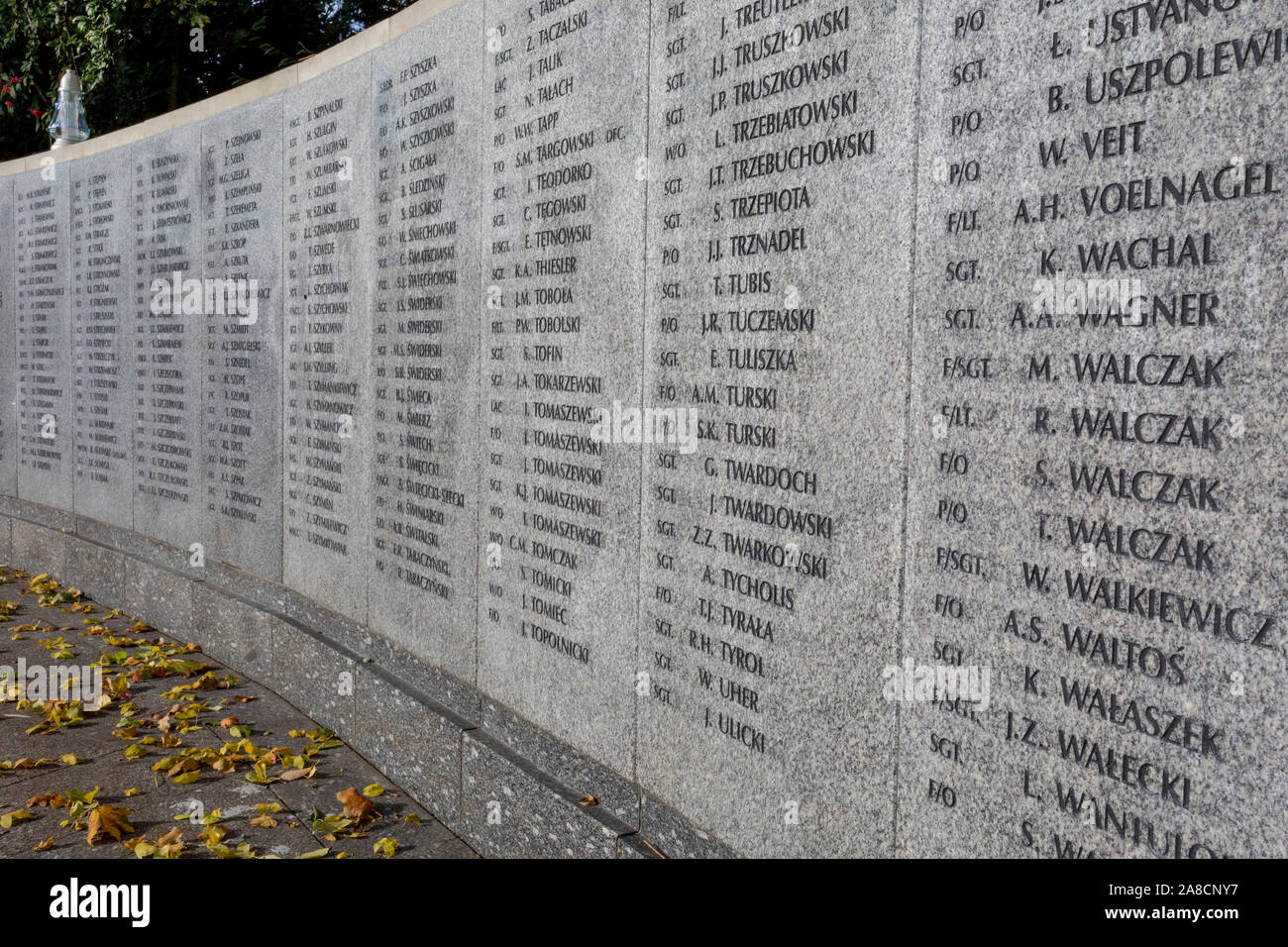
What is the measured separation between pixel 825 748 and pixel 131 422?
7556mm

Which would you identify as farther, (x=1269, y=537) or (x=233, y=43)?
(x=233, y=43)

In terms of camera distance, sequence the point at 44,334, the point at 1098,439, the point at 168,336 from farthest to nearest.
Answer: the point at 44,334 → the point at 168,336 → the point at 1098,439

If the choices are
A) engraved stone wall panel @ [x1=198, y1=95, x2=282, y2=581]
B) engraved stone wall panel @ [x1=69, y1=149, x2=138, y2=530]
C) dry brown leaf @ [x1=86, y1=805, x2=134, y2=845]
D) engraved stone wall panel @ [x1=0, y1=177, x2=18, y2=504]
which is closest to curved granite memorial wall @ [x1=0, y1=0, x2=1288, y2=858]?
engraved stone wall panel @ [x1=198, y1=95, x2=282, y2=581]

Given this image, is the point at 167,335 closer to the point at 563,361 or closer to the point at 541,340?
the point at 541,340

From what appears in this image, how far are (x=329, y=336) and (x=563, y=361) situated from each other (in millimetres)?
2540

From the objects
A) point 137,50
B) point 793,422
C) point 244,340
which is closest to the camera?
point 793,422

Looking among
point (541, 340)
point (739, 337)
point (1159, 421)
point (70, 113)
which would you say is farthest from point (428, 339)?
point (70, 113)

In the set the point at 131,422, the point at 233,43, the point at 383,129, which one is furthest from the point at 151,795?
the point at 233,43

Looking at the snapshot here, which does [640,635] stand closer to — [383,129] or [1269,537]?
[1269,537]

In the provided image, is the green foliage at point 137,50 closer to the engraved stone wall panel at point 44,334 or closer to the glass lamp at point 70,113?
the glass lamp at point 70,113

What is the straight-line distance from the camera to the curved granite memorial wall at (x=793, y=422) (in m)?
2.28

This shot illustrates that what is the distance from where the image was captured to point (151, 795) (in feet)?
17.4

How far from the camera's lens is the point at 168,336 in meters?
8.40

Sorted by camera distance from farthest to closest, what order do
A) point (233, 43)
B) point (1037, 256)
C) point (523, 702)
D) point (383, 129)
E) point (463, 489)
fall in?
point (233, 43) < point (383, 129) < point (463, 489) < point (523, 702) < point (1037, 256)
